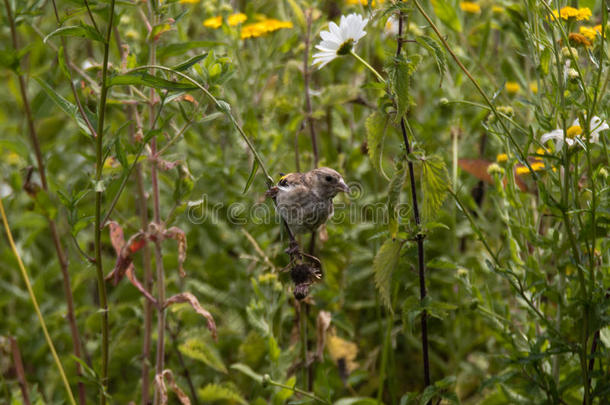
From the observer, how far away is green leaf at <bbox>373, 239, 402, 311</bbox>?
1.66 metres

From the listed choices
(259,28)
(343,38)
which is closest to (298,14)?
(259,28)

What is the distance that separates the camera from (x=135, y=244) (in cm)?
191

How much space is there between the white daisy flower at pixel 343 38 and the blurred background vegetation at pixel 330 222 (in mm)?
98

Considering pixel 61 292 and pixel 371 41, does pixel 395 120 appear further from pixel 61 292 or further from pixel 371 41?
pixel 61 292

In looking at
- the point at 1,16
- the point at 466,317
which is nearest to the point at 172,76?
the point at 1,16

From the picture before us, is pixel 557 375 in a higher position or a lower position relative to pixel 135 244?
lower

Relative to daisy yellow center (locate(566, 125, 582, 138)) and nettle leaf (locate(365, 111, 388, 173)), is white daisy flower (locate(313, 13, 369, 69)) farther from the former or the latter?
daisy yellow center (locate(566, 125, 582, 138))

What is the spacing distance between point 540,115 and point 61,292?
2.45 m

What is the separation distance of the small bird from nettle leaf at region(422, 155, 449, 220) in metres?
0.21

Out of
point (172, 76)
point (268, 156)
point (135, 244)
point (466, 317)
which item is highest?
point (172, 76)

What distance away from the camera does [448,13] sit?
7.60 feet

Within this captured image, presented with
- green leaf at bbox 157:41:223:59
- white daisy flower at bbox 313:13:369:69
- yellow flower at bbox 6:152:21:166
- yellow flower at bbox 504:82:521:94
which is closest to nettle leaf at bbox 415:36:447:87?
white daisy flower at bbox 313:13:369:69

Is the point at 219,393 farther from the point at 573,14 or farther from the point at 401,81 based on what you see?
the point at 573,14

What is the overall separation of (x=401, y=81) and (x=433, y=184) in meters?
0.27
